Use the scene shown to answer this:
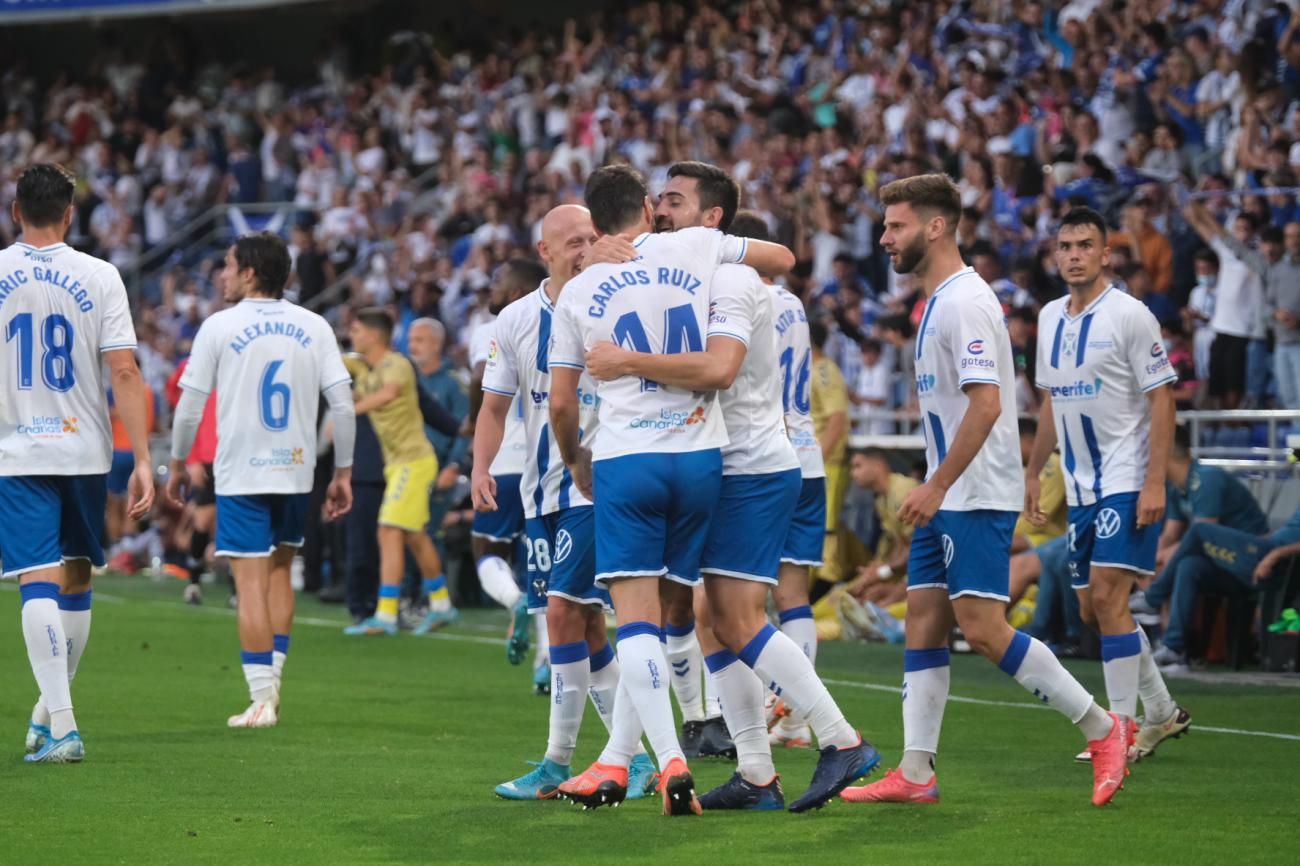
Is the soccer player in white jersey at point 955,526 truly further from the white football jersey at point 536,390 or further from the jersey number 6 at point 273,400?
the jersey number 6 at point 273,400

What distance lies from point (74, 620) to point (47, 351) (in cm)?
122

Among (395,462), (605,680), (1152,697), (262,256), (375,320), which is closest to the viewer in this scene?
(605,680)

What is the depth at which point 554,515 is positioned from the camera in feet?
24.9

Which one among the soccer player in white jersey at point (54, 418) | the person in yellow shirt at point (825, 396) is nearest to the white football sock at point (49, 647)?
the soccer player in white jersey at point (54, 418)

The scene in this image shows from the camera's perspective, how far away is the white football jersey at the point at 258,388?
972cm

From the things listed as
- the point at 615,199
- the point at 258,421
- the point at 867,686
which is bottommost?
the point at 867,686

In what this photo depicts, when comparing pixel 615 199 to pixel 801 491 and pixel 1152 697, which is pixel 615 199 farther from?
pixel 1152 697

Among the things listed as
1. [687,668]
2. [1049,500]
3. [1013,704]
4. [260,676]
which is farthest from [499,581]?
[1049,500]

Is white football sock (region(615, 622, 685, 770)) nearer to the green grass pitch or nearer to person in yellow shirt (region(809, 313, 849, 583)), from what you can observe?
the green grass pitch

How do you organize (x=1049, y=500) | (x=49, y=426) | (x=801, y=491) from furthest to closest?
(x=1049, y=500)
(x=801, y=491)
(x=49, y=426)

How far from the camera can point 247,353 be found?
9.75 m

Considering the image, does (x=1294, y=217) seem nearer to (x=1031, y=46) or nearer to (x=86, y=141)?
(x=1031, y=46)

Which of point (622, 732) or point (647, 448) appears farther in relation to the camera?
point (622, 732)

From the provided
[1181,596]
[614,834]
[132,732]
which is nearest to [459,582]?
[1181,596]
